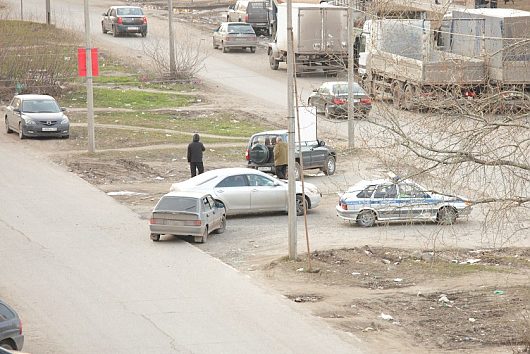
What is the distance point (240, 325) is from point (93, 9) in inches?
2213

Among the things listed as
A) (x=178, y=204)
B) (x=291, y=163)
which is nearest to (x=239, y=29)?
(x=178, y=204)

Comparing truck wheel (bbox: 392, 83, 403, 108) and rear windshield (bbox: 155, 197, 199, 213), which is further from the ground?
truck wheel (bbox: 392, 83, 403, 108)

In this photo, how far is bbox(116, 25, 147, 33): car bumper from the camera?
63.4 m

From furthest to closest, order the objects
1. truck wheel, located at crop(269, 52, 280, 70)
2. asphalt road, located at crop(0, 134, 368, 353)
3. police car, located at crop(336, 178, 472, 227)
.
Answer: truck wheel, located at crop(269, 52, 280, 70)
police car, located at crop(336, 178, 472, 227)
asphalt road, located at crop(0, 134, 368, 353)

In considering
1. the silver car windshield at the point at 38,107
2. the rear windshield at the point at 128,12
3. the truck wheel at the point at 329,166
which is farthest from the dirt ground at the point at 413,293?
the rear windshield at the point at 128,12

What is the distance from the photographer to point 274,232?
1139 inches

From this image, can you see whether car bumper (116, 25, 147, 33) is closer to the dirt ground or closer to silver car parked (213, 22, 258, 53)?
silver car parked (213, 22, 258, 53)

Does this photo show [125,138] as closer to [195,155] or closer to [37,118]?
[37,118]

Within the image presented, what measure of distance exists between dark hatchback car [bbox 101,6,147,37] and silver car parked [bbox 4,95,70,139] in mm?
22378

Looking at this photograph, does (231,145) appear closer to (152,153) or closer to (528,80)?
(152,153)

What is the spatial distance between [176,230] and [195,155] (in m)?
7.00

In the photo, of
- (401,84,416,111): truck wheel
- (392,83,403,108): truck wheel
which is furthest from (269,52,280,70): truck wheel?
(401,84,416,111): truck wheel

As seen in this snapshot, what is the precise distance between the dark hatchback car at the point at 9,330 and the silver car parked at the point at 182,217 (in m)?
9.82

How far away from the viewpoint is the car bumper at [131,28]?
208 feet
